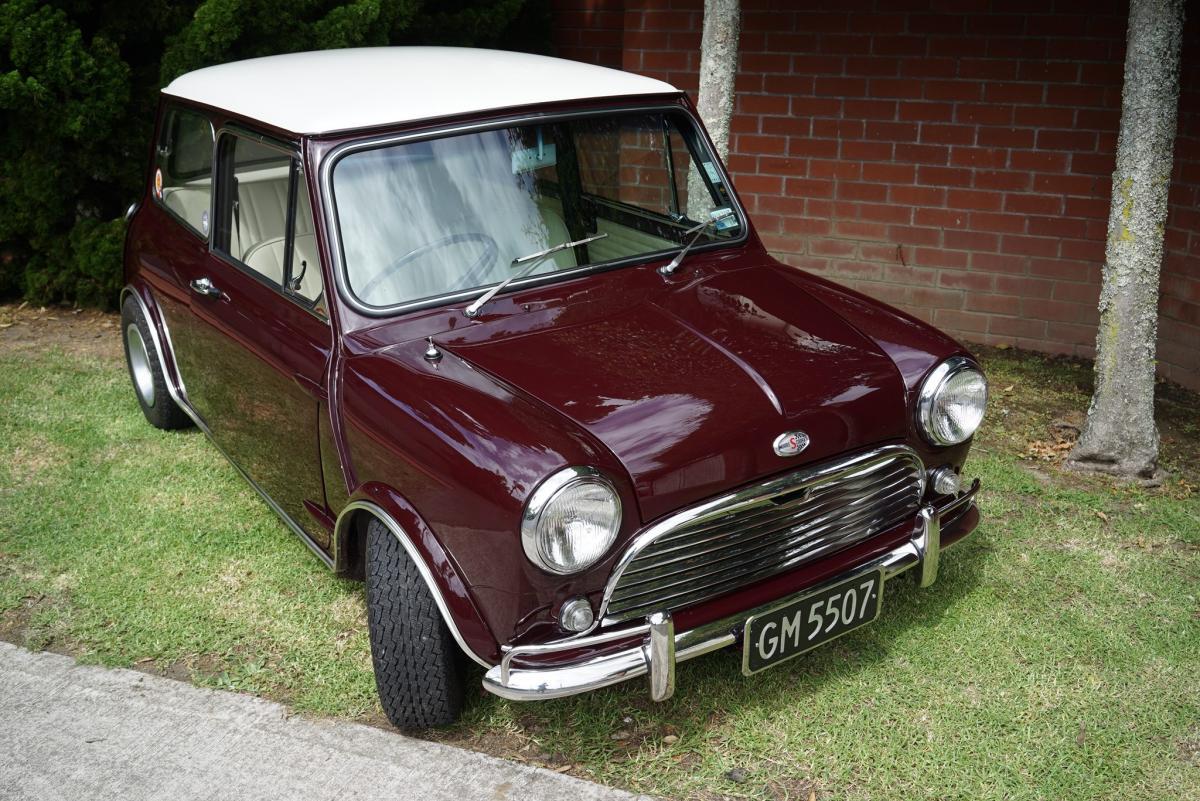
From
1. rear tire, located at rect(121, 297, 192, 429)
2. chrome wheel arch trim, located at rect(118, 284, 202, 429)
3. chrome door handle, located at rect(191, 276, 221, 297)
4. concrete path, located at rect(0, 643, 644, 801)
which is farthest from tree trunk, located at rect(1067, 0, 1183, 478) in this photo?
rear tire, located at rect(121, 297, 192, 429)

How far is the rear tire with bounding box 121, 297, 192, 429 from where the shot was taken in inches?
195

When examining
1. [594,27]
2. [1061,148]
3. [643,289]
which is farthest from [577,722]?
[594,27]

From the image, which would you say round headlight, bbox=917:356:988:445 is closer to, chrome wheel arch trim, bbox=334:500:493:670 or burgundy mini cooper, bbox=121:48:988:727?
burgundy mini cooper, bbox=121:48:988:727

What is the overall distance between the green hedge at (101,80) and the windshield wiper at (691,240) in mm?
3549

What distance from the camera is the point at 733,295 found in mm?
3541

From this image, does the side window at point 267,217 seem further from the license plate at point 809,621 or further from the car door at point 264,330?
the license plate at point 809,621

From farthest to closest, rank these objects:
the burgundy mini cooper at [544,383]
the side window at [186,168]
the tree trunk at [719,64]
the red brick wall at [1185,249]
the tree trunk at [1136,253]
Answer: the red brick wall at [1185,249]
the tree trunk at [719,64]
the tree trunk at [1136,253]
the side window at [186,168]
the burgundy mini cooper at [544,383]

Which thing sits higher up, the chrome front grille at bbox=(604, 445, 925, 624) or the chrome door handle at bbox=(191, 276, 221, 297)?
the chrome door handle at bbox=(191, 276, 221, 297)

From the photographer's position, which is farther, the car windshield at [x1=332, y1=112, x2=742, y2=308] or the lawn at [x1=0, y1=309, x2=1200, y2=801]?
the car windshield at [x1=332, y1=112, x2=742, y2=308]

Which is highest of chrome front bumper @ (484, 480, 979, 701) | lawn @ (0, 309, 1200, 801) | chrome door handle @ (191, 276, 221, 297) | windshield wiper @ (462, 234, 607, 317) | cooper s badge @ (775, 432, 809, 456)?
windshield wiper @ (462, 234, 607, 317)

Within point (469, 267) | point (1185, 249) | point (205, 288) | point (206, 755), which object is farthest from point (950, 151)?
point (206, 755)

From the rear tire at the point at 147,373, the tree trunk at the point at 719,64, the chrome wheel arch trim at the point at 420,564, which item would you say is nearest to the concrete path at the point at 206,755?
the chrome wheel arch trim at the point at 420,564

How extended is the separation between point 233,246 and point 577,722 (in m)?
2.16

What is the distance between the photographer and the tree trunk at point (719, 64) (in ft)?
17.0
